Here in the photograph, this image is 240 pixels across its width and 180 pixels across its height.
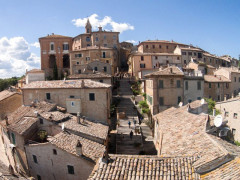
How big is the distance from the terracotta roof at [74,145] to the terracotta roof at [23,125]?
15.5 ft

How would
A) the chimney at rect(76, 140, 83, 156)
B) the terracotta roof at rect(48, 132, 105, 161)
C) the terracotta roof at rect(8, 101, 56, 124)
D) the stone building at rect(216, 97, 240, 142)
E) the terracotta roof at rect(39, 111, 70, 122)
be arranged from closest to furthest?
the chimney at rect(76, 140, 83, 156) → the terracotta roof at rect(48, 132, 105, 161) → the terracotta roof at rect(39, 111, 70, 122) → the terracotta roof at rect(8, 101, 56, 124) → the stone building at rect(216, 97, 240, 142)

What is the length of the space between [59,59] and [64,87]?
1458 inches

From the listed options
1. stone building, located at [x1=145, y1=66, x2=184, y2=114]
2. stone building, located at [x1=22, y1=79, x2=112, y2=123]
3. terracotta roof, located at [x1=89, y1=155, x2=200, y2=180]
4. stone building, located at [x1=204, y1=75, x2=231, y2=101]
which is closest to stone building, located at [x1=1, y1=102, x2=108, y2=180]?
stone building, located at [x1=22, y1=79, x2=112, y2=123]

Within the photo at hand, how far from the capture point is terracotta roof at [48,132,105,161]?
17875 mm

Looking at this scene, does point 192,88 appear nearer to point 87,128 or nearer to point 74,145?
point 87,128

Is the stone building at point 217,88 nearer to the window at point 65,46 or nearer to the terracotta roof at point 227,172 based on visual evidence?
the terracotta roof at point 227,172

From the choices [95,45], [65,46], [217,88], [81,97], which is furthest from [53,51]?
[217,88]

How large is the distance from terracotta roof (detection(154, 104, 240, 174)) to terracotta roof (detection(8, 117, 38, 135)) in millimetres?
14823

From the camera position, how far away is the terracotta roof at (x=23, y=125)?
21.7m

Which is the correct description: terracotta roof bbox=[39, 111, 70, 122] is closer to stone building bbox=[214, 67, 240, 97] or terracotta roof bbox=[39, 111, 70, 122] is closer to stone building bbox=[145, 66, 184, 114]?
stone building bbox=[145, 66, 184, 114]

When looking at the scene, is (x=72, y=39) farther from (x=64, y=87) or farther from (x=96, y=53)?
(x=64, y=87)

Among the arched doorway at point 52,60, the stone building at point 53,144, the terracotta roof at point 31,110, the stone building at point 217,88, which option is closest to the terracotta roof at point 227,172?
the stone building at point 53,144

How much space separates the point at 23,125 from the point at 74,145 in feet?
26.8

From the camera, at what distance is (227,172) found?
831 centimetres
